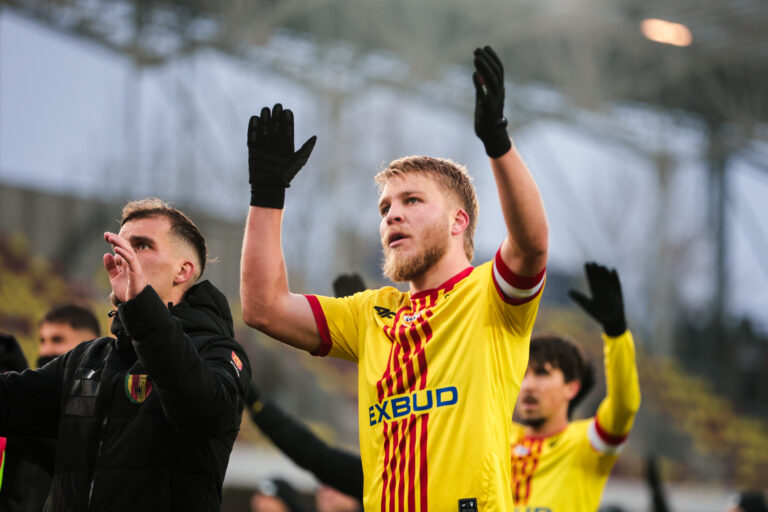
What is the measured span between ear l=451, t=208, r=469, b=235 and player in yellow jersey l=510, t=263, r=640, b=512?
1523 millimetres

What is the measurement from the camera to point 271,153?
3041mm

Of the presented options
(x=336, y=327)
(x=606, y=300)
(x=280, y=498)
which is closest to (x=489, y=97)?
(x=336, y=327)

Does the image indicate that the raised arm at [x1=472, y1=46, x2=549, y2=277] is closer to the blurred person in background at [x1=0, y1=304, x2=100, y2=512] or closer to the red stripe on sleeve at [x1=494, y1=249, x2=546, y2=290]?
the red stripe on sleeve at [x1=494, y1=249, x2=546, y2=290]

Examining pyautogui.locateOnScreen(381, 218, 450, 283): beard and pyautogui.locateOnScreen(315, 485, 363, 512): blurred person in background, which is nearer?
pyautogui.locateOnScreen(381, 218, 450, 283): beard

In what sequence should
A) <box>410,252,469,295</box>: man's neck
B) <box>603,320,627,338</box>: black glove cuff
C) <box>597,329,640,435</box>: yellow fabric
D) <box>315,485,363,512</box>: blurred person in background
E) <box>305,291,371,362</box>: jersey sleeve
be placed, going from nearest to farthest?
<box>410,252,469,295</box>: man's neck
<box>305,291,371,362</box>: jersey sleeve
<box>597,329,640,435</box>: yellow fabric
<box>603,320,627,338</box>: black glove cuff
<box>315,485,363,512</box>: blurred person in background

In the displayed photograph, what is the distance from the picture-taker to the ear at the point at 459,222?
3.27 metres

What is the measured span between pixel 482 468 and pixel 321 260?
17.4 m

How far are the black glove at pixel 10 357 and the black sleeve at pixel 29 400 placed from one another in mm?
434

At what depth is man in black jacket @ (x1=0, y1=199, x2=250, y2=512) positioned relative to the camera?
→ 2.80m

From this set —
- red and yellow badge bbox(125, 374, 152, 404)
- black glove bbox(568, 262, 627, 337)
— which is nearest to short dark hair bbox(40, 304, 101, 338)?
red and yellow badge bbox(125, 374, 152, 404)

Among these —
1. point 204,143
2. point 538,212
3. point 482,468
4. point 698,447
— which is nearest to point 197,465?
point 482,468

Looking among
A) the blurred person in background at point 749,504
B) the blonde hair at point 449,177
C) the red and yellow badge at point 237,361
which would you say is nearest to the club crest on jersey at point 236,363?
the red and yellow badge at point 237,361

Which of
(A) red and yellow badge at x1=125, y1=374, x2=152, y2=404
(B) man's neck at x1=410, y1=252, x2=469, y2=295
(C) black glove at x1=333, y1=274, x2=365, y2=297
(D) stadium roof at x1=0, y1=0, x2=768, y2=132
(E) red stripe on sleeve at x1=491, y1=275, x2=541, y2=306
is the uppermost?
(D) stadium roof at x1=0, y1=0, x2=768, y2=132

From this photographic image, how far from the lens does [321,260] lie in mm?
20172
